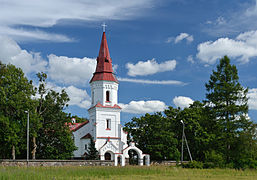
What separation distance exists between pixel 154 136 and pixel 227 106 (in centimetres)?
1165

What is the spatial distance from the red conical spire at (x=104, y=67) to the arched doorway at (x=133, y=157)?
39.6 ft

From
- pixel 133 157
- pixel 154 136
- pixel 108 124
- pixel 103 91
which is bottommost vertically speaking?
pixel 133 157

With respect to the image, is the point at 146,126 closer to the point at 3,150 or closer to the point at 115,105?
the point at 115,105

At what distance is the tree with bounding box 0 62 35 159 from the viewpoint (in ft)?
135

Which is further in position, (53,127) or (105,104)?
(105,104)

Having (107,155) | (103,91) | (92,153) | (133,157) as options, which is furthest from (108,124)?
(133,157)

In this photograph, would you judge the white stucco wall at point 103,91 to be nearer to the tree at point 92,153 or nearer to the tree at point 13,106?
the tree at point 92,153

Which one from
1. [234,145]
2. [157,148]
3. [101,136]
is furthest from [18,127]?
[234,145]

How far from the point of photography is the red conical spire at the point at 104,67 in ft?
182

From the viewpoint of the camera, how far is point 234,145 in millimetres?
40875

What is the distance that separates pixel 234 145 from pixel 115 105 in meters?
21.3

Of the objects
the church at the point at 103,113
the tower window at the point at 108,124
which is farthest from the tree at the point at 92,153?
the tower window at the point at 108,124

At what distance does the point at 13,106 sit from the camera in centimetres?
4184

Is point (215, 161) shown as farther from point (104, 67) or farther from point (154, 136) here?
point (104, 67)
